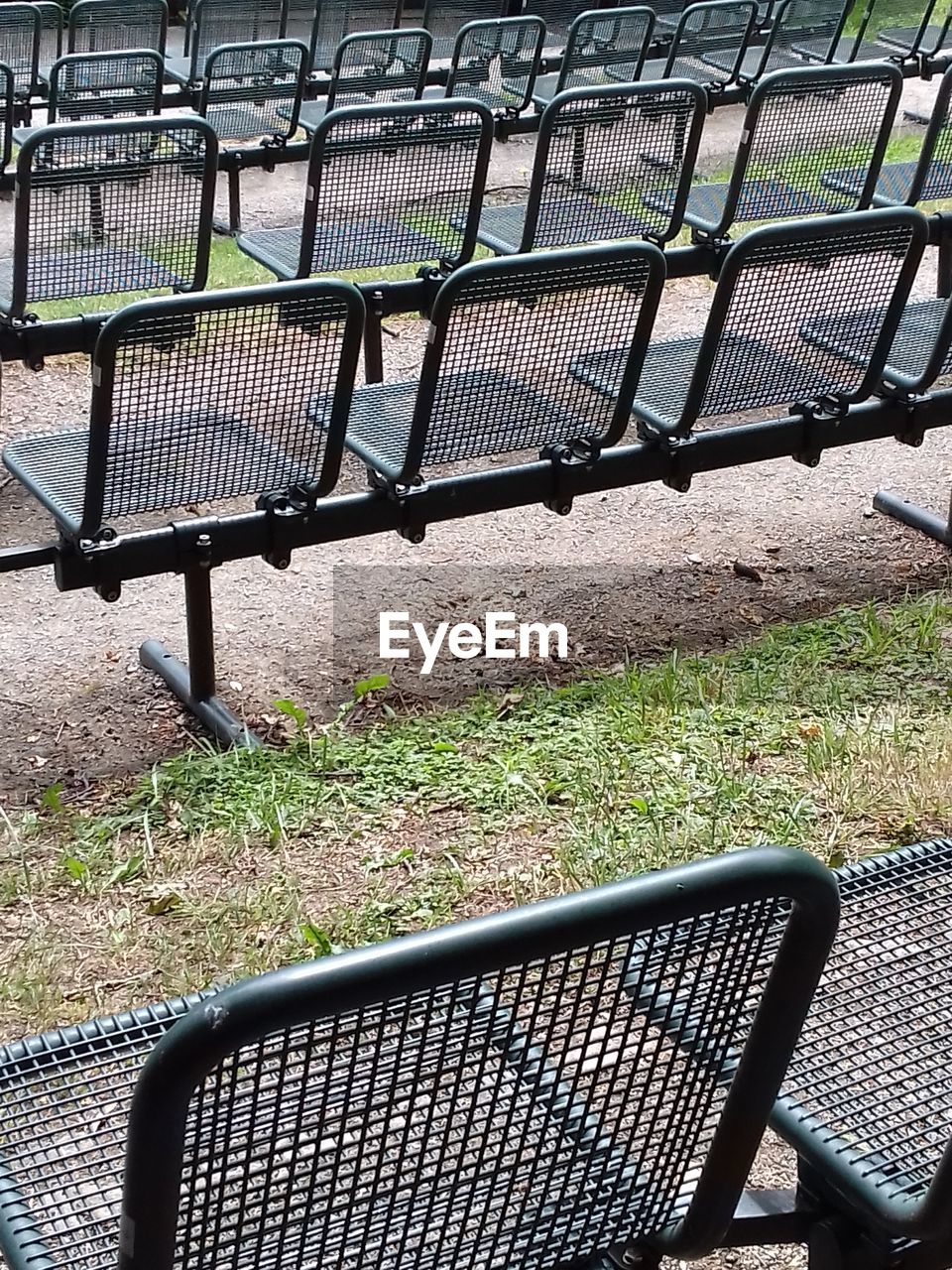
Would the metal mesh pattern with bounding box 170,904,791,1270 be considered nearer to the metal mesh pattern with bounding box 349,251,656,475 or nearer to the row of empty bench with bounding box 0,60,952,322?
the metal mesh pattern with bounding box 349,251,656,475

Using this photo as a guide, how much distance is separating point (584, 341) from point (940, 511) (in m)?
1.82

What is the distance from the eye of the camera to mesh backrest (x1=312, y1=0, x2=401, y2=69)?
957 centimetres

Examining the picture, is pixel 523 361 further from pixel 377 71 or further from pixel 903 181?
pixel 377 71

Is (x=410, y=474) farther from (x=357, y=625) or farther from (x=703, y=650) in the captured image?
(x=703, y=650)

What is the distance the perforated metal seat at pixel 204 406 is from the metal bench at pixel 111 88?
3.47 m

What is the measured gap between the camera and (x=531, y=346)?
13.3ft

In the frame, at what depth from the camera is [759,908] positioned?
1.54 metres

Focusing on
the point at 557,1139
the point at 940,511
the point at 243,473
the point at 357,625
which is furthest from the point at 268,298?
the point at 940,511

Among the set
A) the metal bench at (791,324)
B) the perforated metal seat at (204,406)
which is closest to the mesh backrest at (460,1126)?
the perforated metal seat at (204,406)

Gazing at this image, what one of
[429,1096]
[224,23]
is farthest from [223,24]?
[429,1096]

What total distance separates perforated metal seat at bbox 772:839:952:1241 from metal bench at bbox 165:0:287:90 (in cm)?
721

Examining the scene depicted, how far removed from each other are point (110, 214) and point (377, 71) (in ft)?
11.8

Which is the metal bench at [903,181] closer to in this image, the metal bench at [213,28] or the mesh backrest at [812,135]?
the mesh backrest at [812,135]

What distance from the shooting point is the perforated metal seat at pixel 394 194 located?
5.25 m
